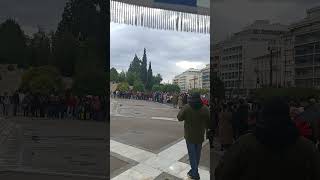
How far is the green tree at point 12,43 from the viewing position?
3357 millimetres

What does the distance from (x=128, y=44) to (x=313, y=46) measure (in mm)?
1367

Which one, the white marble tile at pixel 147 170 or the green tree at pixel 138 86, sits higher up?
the green tree at pixel 138 86

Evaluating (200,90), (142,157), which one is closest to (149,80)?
(200,90)

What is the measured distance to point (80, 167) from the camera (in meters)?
3.58

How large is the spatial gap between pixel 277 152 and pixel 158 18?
196 cm

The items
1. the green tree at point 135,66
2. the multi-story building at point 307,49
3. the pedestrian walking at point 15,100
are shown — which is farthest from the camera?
the pedestrian walking at point 15,100

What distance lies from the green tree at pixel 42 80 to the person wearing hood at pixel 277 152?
6.96ft

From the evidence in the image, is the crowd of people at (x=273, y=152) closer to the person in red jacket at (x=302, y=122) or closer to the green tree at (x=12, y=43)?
the person in red jacket at (x=302, y=122)

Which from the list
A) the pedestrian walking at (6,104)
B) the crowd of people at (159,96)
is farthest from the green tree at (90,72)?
the pedestrian walking at (6,104)

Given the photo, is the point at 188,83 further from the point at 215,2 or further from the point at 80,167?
the point at 80,167

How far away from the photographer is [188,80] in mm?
3396

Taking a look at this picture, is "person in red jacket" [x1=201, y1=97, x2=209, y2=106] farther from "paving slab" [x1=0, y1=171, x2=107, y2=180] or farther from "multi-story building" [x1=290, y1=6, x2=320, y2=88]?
"paving slab" [x1=0, y1=171, x2=107, y2=180]

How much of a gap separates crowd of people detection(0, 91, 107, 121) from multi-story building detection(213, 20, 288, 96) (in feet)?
3.17

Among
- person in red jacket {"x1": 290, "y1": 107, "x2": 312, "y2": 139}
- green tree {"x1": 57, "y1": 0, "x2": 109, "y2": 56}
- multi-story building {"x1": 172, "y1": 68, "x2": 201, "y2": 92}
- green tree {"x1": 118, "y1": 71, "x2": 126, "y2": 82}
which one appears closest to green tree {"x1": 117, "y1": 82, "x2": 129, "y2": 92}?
green tree {"x1": 118, "y1": 71, "x2": 126, "y2": 82}
